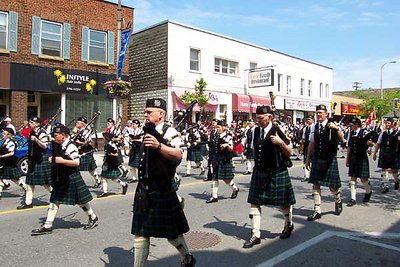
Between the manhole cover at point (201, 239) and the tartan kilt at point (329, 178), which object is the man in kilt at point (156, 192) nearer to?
the manhole cover at point (201, 239)

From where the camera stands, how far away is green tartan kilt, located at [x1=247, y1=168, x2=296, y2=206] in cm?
545

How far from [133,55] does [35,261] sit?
22.4 meters

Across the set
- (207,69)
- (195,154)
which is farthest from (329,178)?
(207,69)

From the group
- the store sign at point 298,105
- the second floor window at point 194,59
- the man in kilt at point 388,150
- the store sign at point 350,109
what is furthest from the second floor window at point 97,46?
the store sign at point 350,109

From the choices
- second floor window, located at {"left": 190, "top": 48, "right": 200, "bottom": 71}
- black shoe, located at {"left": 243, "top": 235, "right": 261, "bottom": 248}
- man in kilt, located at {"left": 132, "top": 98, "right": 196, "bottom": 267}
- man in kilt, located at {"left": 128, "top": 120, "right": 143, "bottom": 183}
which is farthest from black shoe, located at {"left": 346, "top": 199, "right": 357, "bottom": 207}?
second floor window, located at {"left": 190, "top": 48, "right": 200, "bottom": 71}

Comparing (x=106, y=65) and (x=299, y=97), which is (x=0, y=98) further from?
(x=299, y=97)

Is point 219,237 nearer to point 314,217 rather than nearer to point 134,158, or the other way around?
point 314,217

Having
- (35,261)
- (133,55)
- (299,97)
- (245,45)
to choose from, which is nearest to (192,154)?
(35,261)

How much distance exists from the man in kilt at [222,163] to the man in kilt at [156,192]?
4368 mm

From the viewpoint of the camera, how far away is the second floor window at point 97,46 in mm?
20344

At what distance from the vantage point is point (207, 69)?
24766mm

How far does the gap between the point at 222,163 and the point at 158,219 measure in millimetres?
4739

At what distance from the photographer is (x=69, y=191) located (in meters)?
6.00

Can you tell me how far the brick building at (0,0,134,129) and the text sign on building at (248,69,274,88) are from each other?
9261 mm
